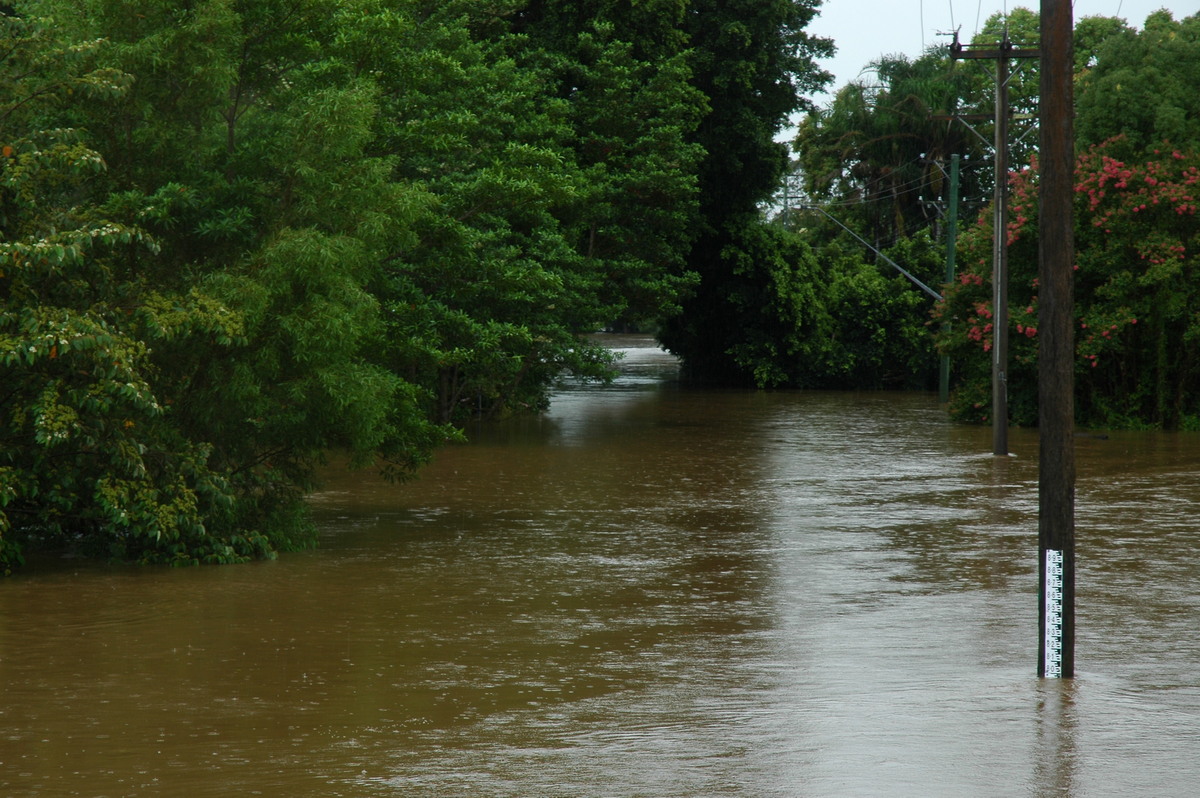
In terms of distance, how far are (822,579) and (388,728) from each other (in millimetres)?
6474

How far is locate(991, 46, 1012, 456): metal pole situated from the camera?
26.0 metres

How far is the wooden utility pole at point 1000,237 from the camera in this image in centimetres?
2597

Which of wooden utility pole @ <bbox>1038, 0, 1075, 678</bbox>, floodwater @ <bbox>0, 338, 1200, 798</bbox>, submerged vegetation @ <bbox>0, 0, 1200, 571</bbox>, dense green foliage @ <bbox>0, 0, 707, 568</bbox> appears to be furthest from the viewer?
submerged vegetation @ <bbox>0, 0, 1200, 571</bbox>

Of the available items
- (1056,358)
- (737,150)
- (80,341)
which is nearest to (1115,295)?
(737,150)

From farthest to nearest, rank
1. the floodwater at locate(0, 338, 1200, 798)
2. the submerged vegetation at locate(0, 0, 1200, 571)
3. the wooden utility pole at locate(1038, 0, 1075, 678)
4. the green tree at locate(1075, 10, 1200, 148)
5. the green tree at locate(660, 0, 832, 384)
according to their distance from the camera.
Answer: the green tree at locate(660, 0, 832, 384)
the green tree at locate(1075, 10, 1200, 148)
the submerged vegetation at locate(0, 0, 1200, 571)
the wooden utility pole at locate(1038, 0, 1075, 678)
the floodwater at locate(0, 338, 1200, 798)

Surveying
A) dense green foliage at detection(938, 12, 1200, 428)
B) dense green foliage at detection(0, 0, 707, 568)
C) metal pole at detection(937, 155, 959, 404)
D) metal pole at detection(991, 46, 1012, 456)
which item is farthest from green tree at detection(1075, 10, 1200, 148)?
dense green foliage at detection(0, 0, 707, 568)

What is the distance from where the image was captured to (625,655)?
403 inches

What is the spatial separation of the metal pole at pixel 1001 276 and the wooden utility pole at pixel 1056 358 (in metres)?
17.1

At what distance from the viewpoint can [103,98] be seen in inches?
556

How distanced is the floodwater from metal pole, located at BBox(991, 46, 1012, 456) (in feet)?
17.7

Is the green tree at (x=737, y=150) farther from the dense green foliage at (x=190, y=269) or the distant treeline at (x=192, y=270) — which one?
the dense green foliage at (x=190, y=269)

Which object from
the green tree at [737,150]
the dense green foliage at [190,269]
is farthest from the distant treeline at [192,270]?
the green tree at [737,150]

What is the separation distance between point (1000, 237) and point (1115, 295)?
6235mm

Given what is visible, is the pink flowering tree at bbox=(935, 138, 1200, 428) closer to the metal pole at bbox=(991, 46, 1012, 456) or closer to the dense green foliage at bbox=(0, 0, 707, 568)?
the metal pole at bbox=(991, 46, 1012, 456)
